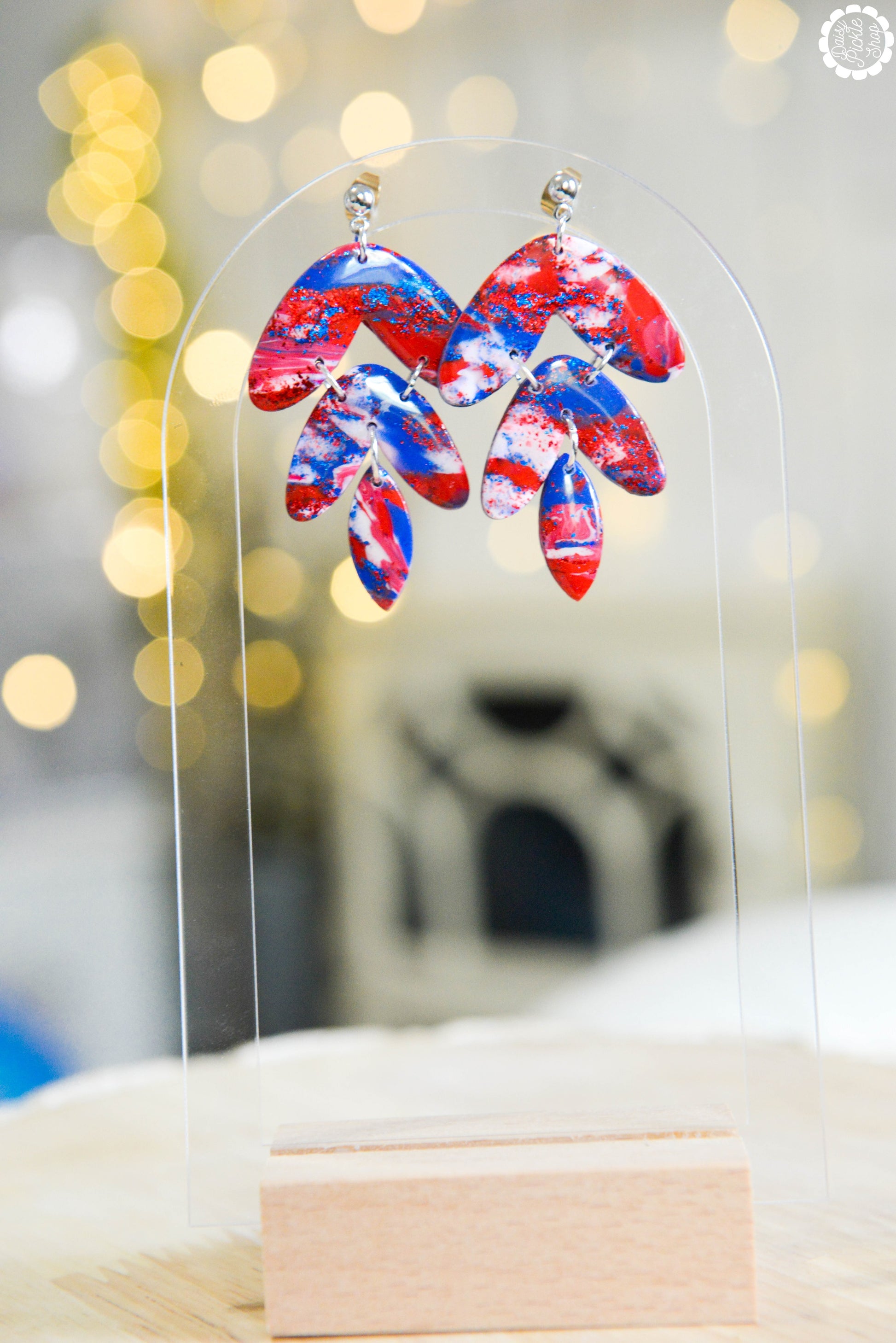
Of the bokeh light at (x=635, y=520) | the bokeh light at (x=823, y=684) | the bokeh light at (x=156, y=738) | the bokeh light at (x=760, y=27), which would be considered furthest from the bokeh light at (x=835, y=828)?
the bokeh light at (x=760, y=27)

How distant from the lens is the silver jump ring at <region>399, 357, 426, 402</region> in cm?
56

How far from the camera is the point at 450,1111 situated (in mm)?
649

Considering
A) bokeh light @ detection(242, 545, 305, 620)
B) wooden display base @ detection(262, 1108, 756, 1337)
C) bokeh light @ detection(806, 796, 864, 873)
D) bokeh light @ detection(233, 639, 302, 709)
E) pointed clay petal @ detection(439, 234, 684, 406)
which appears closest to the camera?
wooden display base @ detection(262, 1108, 756, 1337)

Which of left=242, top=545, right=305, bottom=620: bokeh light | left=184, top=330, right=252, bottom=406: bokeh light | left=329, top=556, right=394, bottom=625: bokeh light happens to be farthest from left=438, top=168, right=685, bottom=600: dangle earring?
left=329, top=556, right=394, bottom=625: bokeh light

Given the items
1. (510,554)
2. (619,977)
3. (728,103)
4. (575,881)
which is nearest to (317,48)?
(728,103)

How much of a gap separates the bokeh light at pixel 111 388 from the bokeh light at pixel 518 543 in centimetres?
72

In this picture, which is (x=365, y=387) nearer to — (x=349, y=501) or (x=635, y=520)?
(x=349, y=501)

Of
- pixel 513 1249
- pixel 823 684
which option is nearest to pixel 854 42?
pixel 823 684

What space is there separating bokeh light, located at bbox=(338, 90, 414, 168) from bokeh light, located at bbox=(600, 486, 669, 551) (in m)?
0.56

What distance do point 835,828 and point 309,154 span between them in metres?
1.08

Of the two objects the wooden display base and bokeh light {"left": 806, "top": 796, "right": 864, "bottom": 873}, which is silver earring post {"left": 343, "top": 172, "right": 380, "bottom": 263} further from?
bokeh light {"left": 806, "top": 796, "right": 864, "bottom": 873}

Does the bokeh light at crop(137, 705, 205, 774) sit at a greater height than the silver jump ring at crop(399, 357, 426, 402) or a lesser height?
lesser

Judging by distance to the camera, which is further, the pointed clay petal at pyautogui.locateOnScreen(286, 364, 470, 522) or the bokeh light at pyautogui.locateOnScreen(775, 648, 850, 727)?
the bokeh light at pyautogui.locateOnScreen(775, 648, 850, 727)

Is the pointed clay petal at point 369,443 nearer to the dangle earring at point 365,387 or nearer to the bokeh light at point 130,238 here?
the dangle earring at point 365,387
